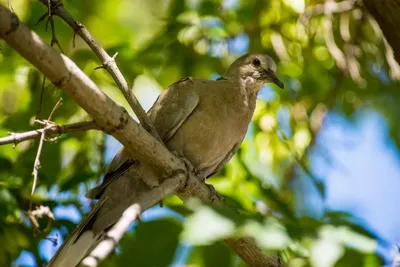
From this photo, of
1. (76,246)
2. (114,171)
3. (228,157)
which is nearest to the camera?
(76,246)

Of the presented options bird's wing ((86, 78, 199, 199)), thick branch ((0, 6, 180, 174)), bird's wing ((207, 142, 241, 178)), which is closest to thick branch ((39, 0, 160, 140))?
thick branch ((0, 6, 180, 174))

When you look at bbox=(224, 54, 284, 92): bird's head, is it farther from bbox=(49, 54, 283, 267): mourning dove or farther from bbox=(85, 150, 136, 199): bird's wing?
bbox=(85, 150, 136, 199): bird's wing

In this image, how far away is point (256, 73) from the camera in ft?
14.4

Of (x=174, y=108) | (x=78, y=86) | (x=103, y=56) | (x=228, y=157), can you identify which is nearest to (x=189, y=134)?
(x=174, y=108)

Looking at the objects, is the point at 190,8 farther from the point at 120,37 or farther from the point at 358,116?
the point at 358,116

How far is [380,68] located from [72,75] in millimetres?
3542

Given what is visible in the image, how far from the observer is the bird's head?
4367 mm

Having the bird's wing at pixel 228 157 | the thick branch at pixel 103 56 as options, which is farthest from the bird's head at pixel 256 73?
the thick branch at pixel 103 56

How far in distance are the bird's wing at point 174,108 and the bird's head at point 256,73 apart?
505mm

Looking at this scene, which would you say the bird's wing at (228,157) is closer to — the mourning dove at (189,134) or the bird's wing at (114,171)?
the mourning dove at (189,134)

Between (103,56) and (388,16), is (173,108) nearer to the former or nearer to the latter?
(103,56)

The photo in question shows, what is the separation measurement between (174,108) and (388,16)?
1.36 metres

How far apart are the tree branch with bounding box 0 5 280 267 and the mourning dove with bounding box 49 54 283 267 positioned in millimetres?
617

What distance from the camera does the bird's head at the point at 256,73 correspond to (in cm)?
437
